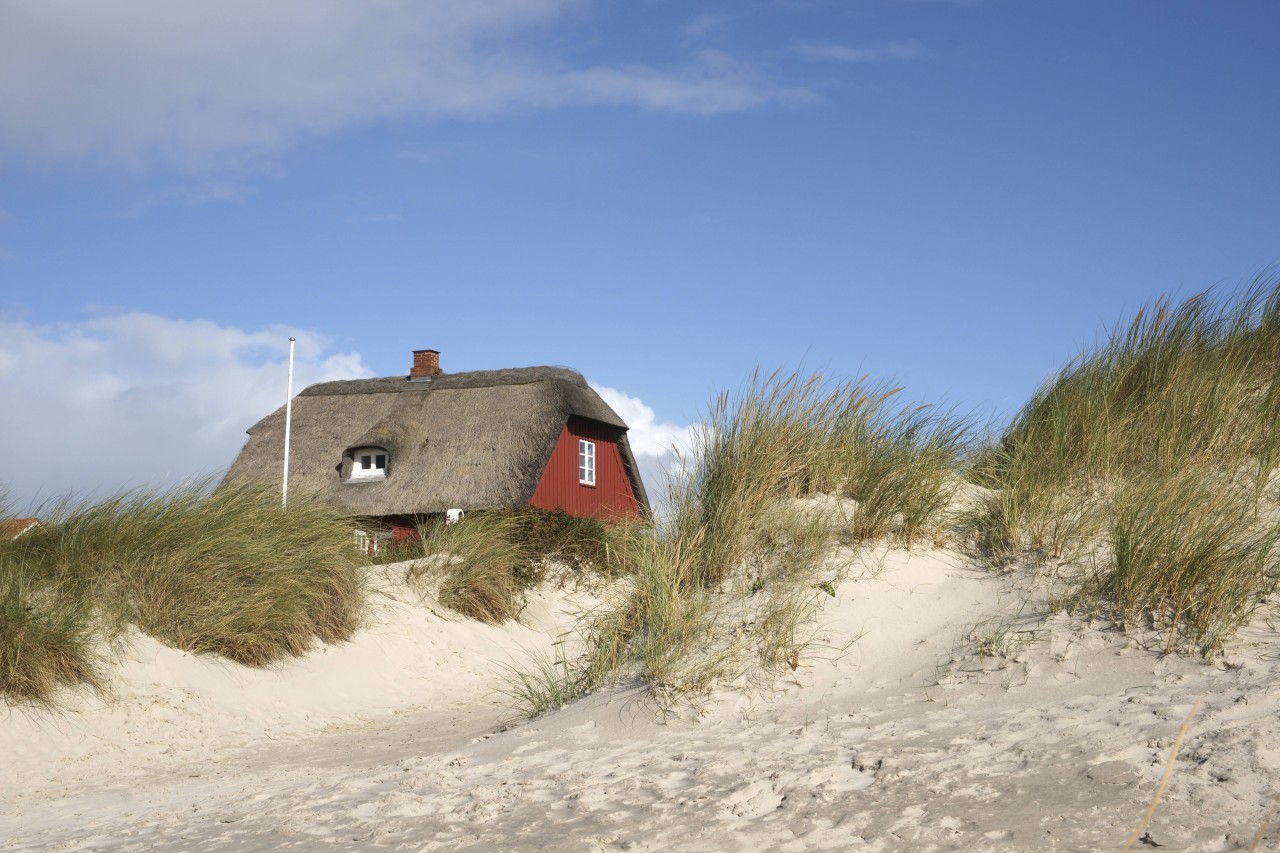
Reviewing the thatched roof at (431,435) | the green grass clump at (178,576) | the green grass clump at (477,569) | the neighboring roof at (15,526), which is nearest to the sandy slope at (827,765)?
the green grass clump at (178,576)

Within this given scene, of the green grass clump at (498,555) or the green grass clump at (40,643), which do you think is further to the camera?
the green grass clump at (498,555)

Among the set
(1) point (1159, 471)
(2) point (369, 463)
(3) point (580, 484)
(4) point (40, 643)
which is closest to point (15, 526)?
(4) point (40, 643)

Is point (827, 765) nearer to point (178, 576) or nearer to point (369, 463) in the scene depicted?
point (178, 576)

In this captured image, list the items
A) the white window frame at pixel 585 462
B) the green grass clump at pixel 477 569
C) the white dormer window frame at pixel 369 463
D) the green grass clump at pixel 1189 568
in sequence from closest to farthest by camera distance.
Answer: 1. the green grass clump at pixel 1189 568
2. the green grass clump at pixel 477 569
3. the white dormer window frame at pixel 369 463
4. the white window frame at pixel 585 462

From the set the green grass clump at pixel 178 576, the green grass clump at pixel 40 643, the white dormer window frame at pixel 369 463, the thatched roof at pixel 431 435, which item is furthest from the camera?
the white dormer window frame at pixel 369 463

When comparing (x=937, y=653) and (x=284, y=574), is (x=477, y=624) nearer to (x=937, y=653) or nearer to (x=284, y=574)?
(x=284, y=574)

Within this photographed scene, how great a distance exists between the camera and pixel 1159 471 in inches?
263

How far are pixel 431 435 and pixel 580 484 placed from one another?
342cm

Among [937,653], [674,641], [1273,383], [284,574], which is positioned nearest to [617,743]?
[674,641]

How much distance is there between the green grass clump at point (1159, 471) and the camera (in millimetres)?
5320

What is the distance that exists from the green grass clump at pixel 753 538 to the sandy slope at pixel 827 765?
0.81 ft

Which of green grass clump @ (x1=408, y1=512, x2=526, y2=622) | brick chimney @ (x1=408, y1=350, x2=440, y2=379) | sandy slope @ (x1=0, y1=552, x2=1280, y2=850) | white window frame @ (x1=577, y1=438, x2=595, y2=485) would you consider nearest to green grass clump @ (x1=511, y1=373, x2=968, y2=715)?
sandy slope @ (x1=0, y1=552, x2=1280, y2=850)

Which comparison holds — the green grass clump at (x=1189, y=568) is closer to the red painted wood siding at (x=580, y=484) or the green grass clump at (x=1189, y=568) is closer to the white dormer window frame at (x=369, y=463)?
the red painted wood siding at (x=580, y=484)

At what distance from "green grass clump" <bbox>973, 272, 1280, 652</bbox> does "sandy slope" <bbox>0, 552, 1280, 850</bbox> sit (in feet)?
1.08
